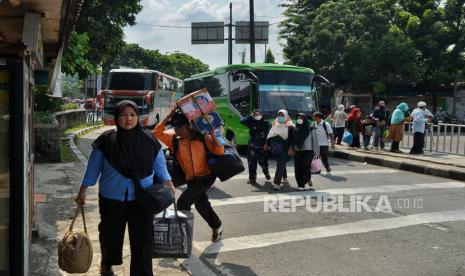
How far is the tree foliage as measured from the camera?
31188 mm

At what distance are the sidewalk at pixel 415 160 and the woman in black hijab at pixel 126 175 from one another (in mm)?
9582

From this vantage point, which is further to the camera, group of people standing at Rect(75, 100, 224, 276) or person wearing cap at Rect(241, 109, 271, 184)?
person wearing cap at Rect(241, 109, 271, 184)

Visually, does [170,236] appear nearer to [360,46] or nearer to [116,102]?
[116,102]

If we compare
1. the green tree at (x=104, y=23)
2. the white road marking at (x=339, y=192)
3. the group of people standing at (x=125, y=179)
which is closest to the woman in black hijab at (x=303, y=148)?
the white road marking at (x=339, y=192)

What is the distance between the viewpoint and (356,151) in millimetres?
16953

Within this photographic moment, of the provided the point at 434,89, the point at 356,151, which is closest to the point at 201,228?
the point at 356,151

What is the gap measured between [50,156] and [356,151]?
9.18 metres

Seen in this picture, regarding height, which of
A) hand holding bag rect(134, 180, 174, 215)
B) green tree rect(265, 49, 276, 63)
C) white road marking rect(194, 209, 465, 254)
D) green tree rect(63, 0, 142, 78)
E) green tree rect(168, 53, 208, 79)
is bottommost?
white road marking rect(194, 209, 465, 254)

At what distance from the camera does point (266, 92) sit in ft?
52.8

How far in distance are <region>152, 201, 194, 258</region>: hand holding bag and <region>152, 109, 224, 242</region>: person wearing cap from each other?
1041 mm

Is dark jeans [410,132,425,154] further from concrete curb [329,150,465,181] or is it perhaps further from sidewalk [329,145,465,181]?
concrete curb [329,150,465,181]

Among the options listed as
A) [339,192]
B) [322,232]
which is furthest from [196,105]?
[339,192]

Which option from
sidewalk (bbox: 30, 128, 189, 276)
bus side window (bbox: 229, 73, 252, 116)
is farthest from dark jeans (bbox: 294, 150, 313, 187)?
bus side window (bbox: 229, 73, 252, 116)

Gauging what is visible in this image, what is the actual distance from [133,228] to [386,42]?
2871 centimetres
